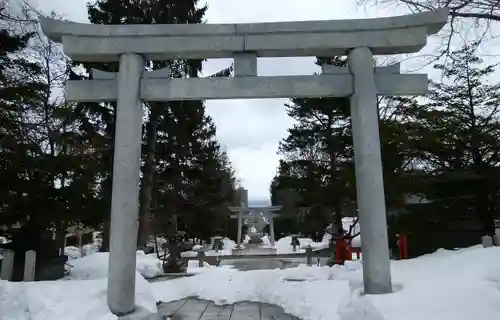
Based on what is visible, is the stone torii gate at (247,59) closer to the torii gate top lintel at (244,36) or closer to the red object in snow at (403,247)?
the torii gate top lintel at (244,36)

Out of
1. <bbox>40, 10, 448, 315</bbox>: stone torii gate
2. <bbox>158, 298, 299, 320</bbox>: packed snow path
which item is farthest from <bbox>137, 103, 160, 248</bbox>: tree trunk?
<bbox>40, 10, 448, 315</bbox>: stone torii gate

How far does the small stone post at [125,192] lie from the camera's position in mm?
5555

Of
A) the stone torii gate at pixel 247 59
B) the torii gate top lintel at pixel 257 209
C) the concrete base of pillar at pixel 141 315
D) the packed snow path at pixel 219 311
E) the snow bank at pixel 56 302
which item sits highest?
the stone torii gate at pixel 247 59

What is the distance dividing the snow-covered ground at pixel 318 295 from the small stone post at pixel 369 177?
1.31 feet

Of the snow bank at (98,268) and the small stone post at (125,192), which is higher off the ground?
the small stone post at (125,192)

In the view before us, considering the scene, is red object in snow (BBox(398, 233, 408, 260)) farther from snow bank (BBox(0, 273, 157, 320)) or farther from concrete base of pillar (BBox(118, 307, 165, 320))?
concrete base of pillar (BBox(118, 307, 165, 320))

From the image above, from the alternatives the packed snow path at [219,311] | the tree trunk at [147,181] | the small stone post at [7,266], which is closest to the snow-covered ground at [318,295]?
the packed snow path at [219,311]

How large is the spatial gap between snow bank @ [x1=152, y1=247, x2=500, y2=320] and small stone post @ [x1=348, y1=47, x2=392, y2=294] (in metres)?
0.38

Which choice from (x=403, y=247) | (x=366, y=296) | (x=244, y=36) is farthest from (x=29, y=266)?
(x=403, y=247)

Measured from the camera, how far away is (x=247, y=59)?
6109 millimetres

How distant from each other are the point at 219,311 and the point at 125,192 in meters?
2.91

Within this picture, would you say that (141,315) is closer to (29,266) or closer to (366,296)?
(366,296)

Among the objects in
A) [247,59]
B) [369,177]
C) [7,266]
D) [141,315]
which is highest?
[247,59]

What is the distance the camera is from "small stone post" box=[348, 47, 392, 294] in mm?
5641
